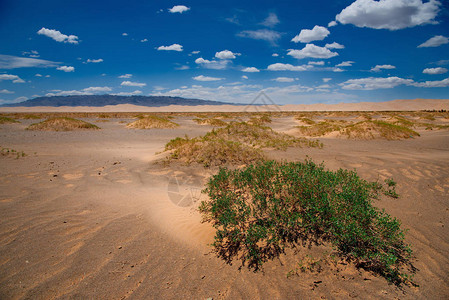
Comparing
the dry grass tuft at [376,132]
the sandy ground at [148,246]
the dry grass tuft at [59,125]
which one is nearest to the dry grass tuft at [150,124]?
the dry grass tuft at [59,125]

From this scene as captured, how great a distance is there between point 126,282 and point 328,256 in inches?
107

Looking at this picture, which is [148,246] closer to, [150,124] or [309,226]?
[309,226]

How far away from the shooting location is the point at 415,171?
20.7ft

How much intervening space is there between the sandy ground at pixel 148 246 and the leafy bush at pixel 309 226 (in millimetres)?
193

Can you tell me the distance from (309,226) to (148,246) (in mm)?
2556

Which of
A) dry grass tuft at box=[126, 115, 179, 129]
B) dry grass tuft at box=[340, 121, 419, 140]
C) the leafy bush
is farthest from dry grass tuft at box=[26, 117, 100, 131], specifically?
dry grass tuft at box=[340, 121, 419, 140]

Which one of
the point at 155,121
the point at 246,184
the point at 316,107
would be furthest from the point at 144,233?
the point at 316,107

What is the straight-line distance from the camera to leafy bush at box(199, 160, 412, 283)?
285 cm

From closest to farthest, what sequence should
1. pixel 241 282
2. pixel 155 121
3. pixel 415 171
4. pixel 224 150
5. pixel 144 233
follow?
pixel 241 282, pixel 144 233, pixel 415 171, pixel 224 150, pixel 155 121

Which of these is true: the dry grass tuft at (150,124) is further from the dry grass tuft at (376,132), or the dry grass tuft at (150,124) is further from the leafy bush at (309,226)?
the leafy bush at (309,226)

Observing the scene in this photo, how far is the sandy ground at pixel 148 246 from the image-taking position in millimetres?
2533

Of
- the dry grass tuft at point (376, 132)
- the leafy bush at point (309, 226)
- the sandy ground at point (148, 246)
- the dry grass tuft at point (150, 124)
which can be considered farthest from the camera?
the dry grass tuft at point (150, 124)

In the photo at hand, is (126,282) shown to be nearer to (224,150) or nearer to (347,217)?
(347,217)

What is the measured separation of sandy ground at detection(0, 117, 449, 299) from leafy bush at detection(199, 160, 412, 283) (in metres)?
0.19
